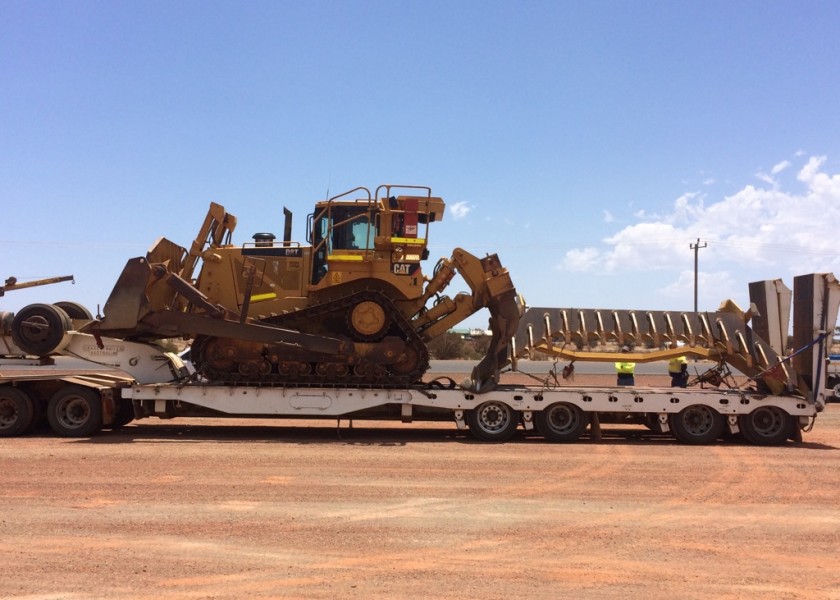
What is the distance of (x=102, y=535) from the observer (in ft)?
21.3

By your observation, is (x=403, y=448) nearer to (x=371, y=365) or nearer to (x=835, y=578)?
(x=371, y=365)

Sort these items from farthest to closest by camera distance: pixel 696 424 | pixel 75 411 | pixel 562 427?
pixel 696 424 < pixel 562 427 < pixel 75 411

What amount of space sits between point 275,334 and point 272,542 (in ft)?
19.7

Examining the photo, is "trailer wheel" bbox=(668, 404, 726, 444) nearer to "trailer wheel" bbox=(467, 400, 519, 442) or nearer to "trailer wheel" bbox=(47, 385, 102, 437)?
"trailer wheel" bbox=(467, 400, 519, 442)

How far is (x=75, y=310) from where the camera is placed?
13.5 metres

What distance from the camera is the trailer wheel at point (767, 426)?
486 inches

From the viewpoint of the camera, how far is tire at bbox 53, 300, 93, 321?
13.4 meters

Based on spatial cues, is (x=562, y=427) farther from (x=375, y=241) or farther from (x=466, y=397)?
(x=375, y=241)

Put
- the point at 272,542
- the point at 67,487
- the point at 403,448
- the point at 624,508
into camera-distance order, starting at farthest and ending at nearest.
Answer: the point at 403,448
the point at 67,487
the point at 624,508
the point at 272,542

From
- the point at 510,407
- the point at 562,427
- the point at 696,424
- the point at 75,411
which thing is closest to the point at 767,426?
the point at 696,424

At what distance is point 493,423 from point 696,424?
11.9 ft

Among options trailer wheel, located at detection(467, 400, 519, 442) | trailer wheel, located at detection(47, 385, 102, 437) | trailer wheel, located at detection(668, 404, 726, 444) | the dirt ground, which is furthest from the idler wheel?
trailer wheel, located at detection(668, 404, 726, 444)

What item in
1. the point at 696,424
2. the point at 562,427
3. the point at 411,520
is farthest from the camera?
the point at 696,424

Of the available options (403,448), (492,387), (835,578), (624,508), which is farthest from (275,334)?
(835,578)
